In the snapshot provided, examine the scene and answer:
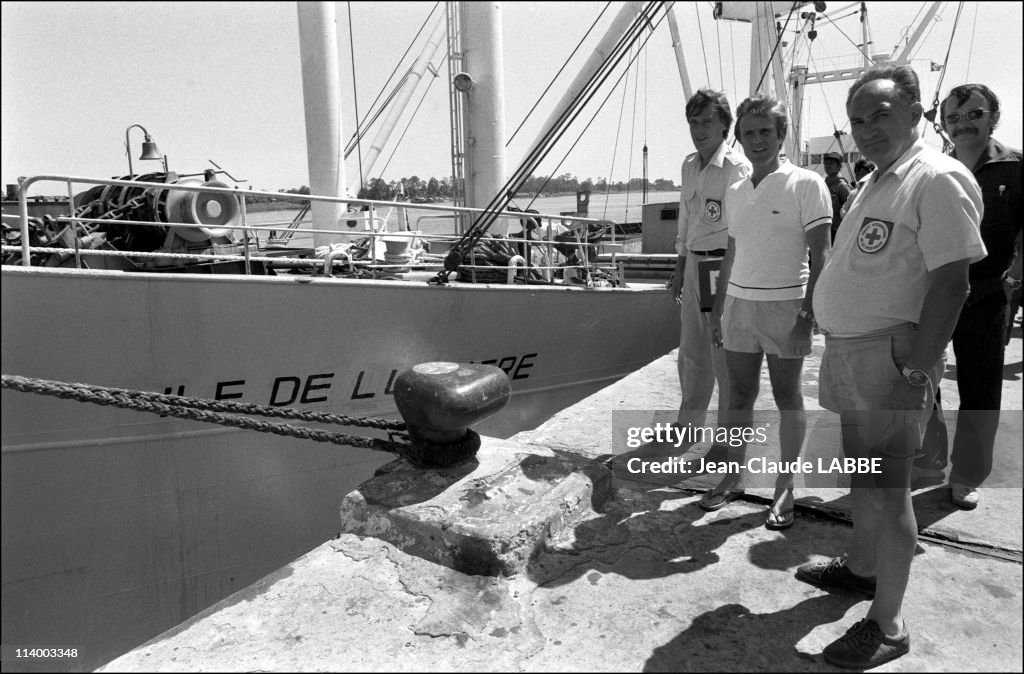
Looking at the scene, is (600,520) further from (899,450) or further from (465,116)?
(465,116)

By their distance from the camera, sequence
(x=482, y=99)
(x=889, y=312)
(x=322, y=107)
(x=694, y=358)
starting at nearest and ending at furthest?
1. (x=889, y=312)
2. (x=694, y=358)
3. (x=322, y=107)
4. (x=482, y=99)

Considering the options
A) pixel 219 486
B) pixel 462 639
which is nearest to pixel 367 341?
pixel 219 486

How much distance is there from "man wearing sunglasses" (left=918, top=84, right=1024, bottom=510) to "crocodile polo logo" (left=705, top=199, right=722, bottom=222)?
1017 millimetres

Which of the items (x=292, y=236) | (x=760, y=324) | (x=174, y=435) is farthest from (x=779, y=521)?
(x=292, y=236)

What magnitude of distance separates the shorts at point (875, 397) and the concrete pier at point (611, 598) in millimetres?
568

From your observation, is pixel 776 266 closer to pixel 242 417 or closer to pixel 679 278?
pixel 679 278

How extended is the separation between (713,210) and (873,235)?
1549mm

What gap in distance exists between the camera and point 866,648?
1.80m

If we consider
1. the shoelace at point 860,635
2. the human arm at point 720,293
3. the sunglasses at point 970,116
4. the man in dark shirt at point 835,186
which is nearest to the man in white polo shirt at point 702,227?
the human arm at point 720,293

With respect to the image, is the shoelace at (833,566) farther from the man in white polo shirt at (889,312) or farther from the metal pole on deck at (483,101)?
the metal pole on deck at (483,101)

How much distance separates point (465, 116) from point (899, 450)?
287 inches

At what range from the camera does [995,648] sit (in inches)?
73.2

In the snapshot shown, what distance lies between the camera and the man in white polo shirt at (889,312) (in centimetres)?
178

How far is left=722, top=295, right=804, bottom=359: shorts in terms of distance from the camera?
8.77ft
